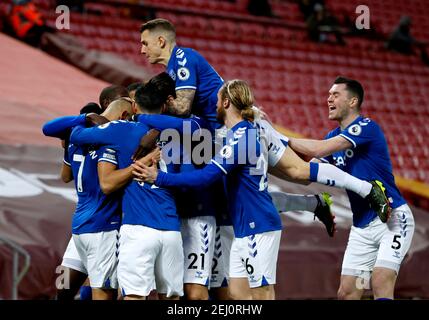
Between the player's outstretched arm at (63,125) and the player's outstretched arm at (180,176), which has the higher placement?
the player's outstretched arm at (63,125)

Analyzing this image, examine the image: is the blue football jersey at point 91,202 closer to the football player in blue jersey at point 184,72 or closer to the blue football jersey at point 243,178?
the blue football jersey at point 243,178

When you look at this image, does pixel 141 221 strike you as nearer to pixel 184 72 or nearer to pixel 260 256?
pixel 260 256

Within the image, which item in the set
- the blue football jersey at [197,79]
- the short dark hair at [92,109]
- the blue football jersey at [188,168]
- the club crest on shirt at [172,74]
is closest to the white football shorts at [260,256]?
the blue football jersey at [188,168]

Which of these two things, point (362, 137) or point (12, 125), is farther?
point (12, 125)

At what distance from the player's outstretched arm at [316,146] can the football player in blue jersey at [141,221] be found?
1.11m

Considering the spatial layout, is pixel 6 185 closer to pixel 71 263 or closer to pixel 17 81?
pixel 71 263

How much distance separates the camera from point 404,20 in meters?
17.1

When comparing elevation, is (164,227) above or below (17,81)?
below

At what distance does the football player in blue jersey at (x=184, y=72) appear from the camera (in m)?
5.57

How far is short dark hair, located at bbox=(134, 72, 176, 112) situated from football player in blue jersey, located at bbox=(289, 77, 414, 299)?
43.8 inches

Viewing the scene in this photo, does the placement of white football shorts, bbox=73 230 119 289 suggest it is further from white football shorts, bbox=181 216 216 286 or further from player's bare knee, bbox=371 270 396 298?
player's bare knee, bbox=371 270 396 298

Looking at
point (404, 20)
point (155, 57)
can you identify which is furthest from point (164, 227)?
point (404, 20)

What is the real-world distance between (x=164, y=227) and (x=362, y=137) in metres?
1.77

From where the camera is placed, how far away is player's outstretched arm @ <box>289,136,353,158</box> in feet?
19.5
